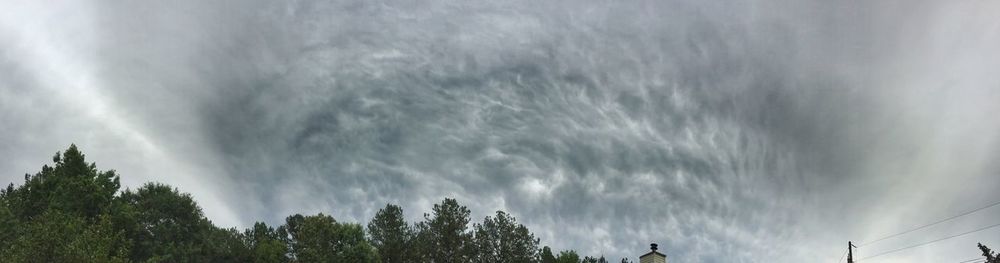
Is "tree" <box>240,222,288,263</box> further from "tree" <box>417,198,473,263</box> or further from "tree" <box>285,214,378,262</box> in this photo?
"tree" <box>417,198,473,263</box>

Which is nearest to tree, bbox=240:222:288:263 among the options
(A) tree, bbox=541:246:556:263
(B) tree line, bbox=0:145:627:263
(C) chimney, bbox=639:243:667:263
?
(B) tree line, bbox=0:145:627:263

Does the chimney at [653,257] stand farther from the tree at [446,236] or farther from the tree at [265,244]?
the tree at [265,244]

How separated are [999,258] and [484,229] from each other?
132 feet

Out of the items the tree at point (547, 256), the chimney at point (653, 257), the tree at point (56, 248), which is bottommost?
the tree at point (56, 248)

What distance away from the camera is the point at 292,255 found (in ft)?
221

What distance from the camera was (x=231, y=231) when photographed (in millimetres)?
68375

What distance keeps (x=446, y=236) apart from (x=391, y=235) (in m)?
6.18

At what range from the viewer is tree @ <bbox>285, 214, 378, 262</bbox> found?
58.7 meters

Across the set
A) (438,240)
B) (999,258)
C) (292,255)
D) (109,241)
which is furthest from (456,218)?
(999,258)

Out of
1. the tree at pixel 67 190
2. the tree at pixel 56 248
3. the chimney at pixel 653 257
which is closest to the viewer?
the tree at pixel 56 248

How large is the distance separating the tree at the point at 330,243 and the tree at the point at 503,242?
1029 cm

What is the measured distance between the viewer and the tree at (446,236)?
61.0 meters

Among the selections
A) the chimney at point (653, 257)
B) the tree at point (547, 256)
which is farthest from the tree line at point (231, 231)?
the chimney at point (653, 257)

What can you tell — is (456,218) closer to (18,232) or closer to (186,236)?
(186,236)
